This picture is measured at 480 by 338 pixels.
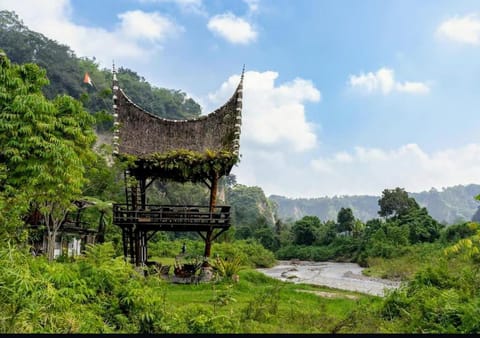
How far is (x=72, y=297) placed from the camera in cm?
566

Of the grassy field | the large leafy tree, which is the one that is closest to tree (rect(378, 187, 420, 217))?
the grassy field

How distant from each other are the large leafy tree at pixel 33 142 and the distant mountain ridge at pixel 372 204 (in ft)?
460

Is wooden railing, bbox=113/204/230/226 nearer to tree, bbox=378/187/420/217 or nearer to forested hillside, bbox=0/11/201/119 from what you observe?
tree, bbox=378/187/420/217

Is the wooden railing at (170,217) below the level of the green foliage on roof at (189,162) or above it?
below

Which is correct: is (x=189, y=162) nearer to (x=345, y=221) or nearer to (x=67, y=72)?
(x=345, y=221)

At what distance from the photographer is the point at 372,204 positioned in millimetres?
186375

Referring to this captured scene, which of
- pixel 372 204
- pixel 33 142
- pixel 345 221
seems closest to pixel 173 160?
pixel 33 142

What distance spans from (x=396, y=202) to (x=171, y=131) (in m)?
27.8

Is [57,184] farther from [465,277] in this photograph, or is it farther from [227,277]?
[465,277]

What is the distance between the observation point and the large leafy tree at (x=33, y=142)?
9.69 metres

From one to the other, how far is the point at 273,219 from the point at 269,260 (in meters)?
50.3

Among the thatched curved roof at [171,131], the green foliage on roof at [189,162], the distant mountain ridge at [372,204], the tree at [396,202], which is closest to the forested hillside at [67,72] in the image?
the tree at [396,202]

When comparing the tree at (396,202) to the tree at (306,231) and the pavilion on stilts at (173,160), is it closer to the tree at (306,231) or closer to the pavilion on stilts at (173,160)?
the tree at (306,231)

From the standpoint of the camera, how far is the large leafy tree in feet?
31.8
